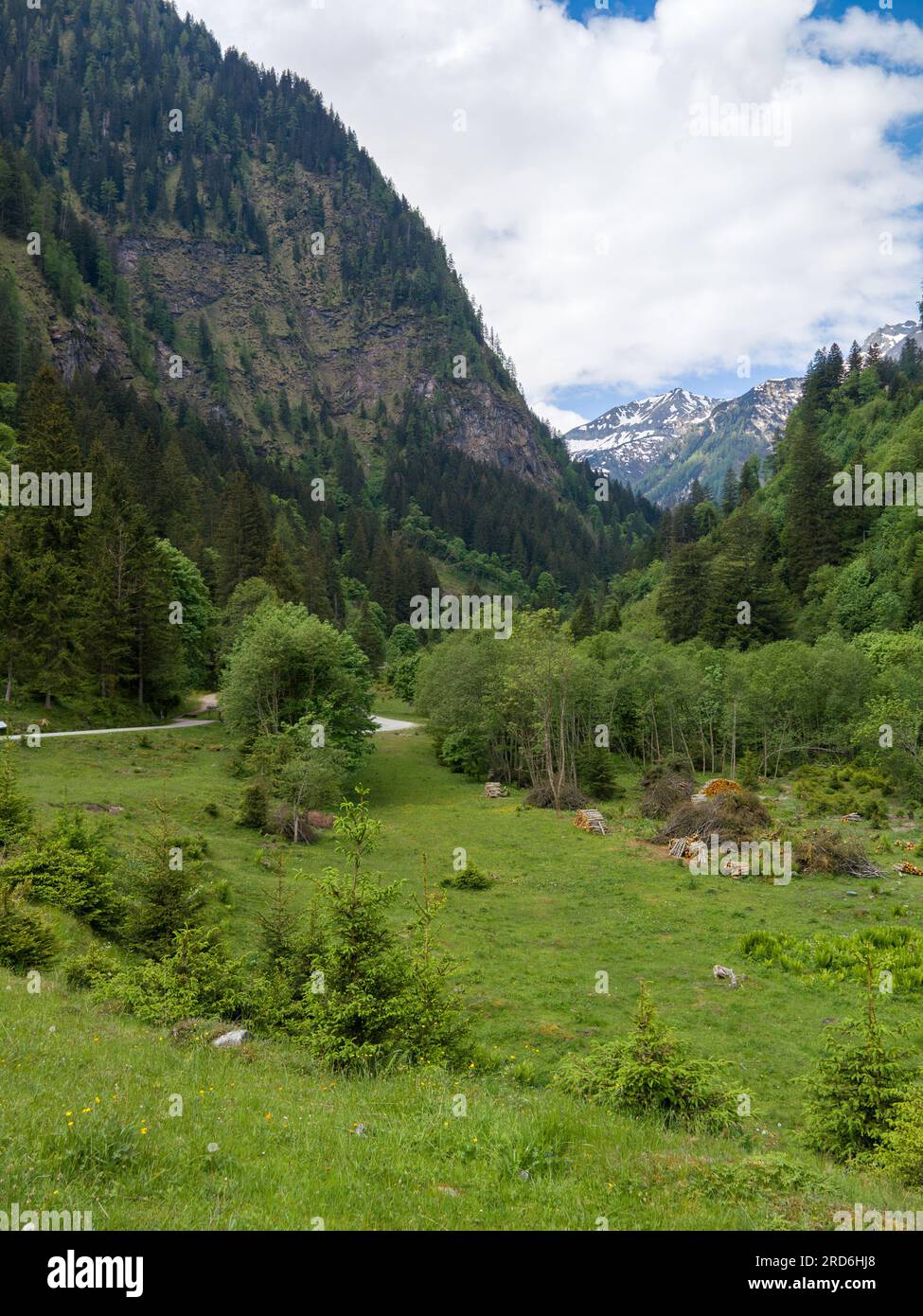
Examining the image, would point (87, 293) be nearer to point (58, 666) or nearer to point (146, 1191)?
point (58, 666)

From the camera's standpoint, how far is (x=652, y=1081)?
9727 mm

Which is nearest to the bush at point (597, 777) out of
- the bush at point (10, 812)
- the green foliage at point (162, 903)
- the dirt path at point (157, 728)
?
the dirt path at point (157, 728)

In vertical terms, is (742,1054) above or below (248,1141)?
below

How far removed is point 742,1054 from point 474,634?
5285 cm

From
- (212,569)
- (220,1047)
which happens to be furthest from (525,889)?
(212,569)

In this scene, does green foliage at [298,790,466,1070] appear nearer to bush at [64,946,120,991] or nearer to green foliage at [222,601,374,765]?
bush at [64,946,120,991]

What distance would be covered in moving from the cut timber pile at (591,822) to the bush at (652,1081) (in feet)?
110

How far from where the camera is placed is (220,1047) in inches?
434

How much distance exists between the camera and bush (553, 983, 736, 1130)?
31.7ft

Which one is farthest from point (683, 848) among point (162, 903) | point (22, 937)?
point (22, 937)

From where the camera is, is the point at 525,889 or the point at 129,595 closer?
the point at 525,889

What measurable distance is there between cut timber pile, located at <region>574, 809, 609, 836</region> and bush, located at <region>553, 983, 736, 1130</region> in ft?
110

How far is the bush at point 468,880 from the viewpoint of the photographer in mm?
31328

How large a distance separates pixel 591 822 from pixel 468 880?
1520cm
